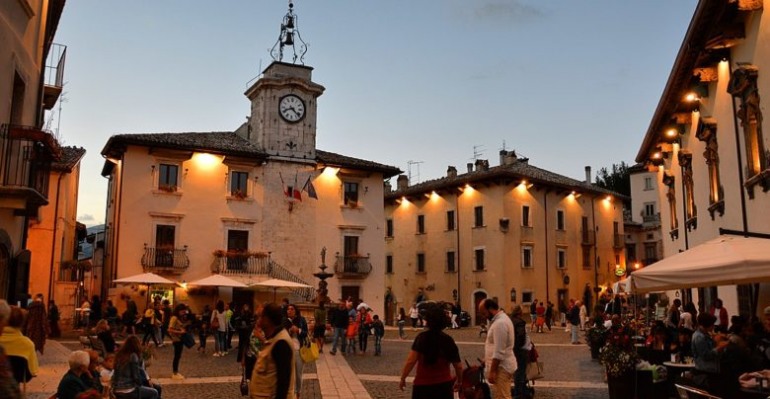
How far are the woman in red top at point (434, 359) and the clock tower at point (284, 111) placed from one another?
28607mm

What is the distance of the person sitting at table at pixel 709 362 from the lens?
8133mm

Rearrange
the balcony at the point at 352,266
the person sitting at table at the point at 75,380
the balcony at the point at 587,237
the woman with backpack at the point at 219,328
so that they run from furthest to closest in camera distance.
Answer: the balcony at the point at 587,237 < the balcony at the point at 352,266 < the woman with backpack at the point at 219,328 < the person sitting at table at the point at 75,380

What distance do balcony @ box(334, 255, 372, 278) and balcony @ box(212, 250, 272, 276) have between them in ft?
13.1

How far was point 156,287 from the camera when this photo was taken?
99.2ft

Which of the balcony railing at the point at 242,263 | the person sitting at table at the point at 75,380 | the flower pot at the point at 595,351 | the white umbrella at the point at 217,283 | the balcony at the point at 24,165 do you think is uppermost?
the balcony at the point at 24,165

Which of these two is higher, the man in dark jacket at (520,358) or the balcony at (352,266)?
the balcony at (352,266)

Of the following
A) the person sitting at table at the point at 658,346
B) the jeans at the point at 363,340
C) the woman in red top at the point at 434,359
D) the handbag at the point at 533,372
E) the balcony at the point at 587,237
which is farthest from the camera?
the balcony at the point at 587,237

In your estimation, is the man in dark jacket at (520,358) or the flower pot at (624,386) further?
the man in dark jacket at (520,358)

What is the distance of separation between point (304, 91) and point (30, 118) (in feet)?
73.2

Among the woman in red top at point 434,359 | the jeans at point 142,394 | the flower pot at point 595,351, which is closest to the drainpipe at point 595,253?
the flower pot at point 595,351

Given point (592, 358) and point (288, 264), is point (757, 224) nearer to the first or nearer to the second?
point (592, 358)

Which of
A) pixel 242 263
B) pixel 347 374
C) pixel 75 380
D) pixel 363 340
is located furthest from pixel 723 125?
pixel 242 263

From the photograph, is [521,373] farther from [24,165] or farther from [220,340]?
[220,340]

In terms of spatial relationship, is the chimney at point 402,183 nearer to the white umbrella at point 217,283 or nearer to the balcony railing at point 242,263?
the balcony railing at point 242,263
